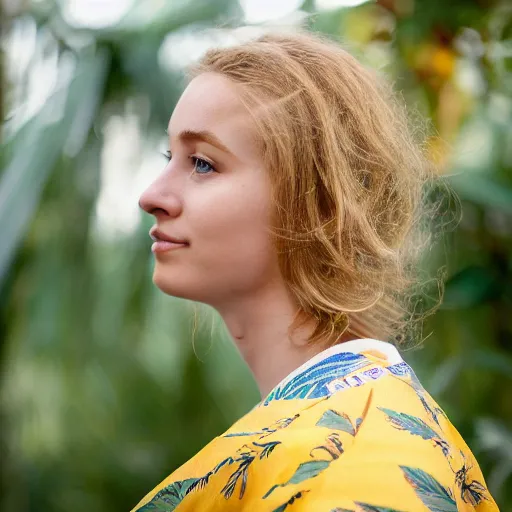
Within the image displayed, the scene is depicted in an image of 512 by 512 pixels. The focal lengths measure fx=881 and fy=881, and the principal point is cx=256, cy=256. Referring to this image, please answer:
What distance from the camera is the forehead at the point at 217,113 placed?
0.87 meters

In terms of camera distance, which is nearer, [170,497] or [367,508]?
[367,508]

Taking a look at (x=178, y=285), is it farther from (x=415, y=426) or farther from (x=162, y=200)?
(x=415, y=426)

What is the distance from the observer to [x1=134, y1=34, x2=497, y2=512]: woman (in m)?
0.75

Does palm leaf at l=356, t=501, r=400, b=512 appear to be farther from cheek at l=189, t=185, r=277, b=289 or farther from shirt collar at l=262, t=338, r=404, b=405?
cheek at l=189, t=185, r=277, b=289

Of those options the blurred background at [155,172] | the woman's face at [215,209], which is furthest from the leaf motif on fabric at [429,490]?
the blurred background at [155,172]

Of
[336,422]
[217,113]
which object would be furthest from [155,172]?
[336,422]

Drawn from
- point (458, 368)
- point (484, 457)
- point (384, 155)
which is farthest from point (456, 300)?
point (384, 155)

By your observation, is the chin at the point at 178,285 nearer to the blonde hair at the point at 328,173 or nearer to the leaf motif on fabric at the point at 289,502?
the blonde hair at the point at 328,173

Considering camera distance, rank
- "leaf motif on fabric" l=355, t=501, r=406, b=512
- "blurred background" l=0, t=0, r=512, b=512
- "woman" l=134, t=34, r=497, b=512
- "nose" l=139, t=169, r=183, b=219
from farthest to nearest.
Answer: "blurred background" l=0, t=0, r=512, b=512 < "nose" l=139, t=169, r=183, b=219 < "woman" l=134, t=34, r=497, b=512 < "leaf motif on fabric" l=355, t=501, r=406, b=512

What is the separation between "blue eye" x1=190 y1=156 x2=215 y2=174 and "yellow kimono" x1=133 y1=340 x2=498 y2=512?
21 centimetres

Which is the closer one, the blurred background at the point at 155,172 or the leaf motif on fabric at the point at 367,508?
the leaf motif on fabric at the point at 367,508

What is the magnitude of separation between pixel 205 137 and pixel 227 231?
3.9 inches

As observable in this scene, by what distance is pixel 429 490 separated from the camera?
0.68m

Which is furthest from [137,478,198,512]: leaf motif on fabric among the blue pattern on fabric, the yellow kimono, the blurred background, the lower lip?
the blurred background
